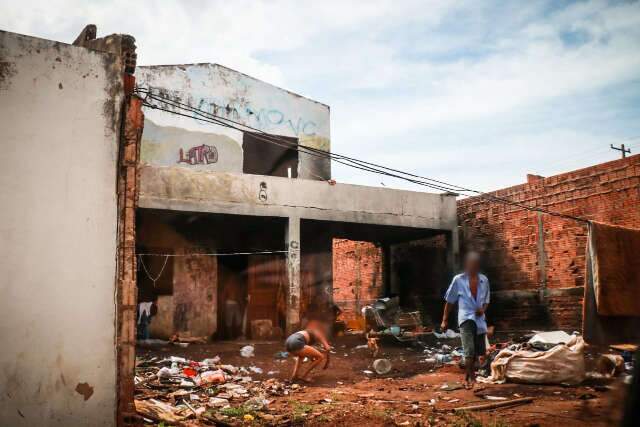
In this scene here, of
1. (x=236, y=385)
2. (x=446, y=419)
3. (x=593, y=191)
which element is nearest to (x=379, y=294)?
(x=593, y=191)

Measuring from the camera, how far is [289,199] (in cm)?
1360

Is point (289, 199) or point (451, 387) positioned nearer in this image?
point (451, 387)

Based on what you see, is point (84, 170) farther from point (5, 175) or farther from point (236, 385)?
point (236, 385)

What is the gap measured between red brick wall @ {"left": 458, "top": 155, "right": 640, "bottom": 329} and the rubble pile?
7.82 meters

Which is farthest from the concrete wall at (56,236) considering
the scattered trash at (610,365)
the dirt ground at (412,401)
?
the scattered trash at (610,365)

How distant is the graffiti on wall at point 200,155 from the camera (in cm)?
1602

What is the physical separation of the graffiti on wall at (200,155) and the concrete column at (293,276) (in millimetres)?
4333

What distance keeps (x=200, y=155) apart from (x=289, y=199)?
4.21m

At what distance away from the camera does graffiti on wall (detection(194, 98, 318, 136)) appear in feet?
53.9

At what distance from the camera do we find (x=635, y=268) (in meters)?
7.46

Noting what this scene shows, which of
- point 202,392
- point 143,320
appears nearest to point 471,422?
point 202,392

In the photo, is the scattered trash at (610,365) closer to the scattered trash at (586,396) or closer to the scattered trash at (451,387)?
the scattered trash at (586,396)

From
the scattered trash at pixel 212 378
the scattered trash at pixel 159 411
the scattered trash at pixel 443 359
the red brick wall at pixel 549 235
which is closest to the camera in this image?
the scattered trash at pixel 159 411

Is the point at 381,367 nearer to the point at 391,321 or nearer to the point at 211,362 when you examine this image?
the point at 211,362
